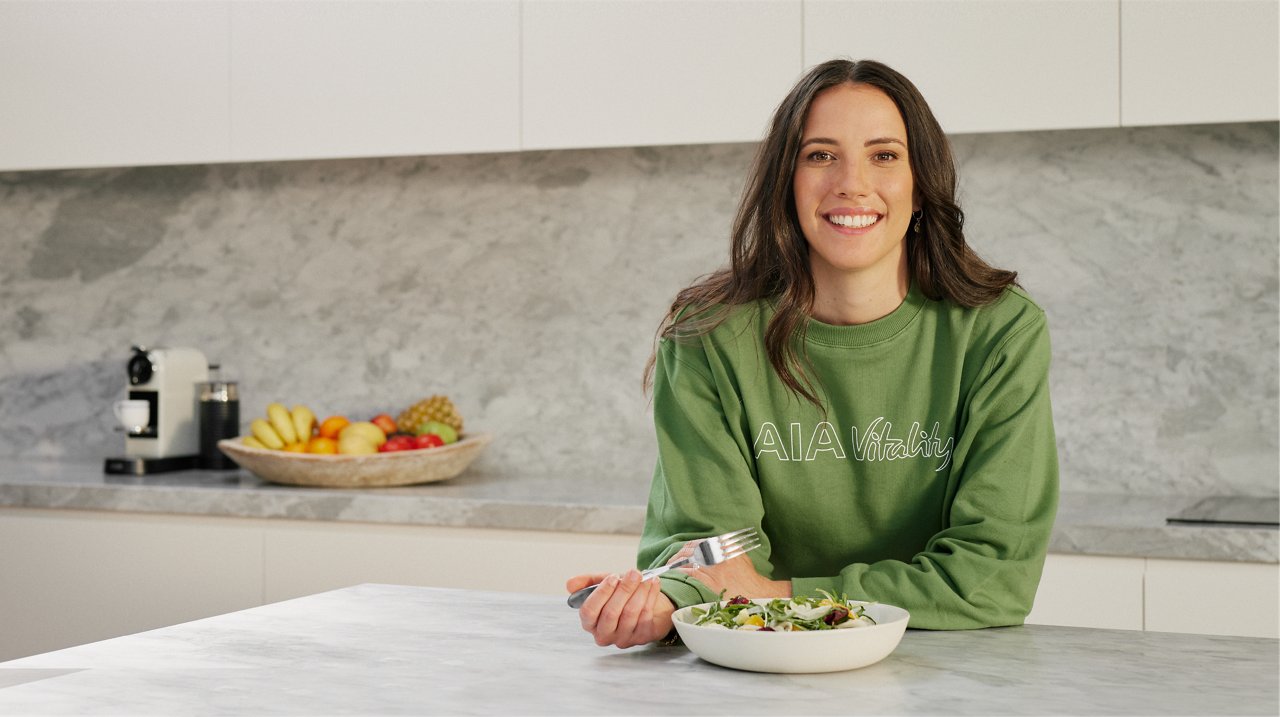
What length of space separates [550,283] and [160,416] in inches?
39.1

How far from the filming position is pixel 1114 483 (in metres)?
2.83

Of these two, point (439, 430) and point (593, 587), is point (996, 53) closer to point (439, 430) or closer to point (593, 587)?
point (439, 430)

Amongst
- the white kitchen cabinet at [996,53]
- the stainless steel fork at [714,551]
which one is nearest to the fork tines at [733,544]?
the stainless steel fork at [714,551]

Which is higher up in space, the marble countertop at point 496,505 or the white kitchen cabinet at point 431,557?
the marble countertop at point 496,505

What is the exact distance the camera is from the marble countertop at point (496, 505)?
7.36 ft

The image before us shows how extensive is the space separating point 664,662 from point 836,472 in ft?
1.49

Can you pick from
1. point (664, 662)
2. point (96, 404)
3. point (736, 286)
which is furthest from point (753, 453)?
point (96, 404)

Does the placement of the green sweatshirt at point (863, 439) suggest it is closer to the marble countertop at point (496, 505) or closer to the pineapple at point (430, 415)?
the marble countertop at point (496, 505)

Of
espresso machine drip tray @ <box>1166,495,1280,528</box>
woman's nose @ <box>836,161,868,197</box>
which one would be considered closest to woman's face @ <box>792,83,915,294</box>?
woman's nose @ <box>836,161,868,197</box>

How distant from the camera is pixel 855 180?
1.54 meters

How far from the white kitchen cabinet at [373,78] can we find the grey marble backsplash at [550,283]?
39cm

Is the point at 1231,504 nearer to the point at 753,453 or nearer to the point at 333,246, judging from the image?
the point at 753,453

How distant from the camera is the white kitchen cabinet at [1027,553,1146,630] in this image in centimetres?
227

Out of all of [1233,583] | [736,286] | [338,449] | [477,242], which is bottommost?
[1233,583]
